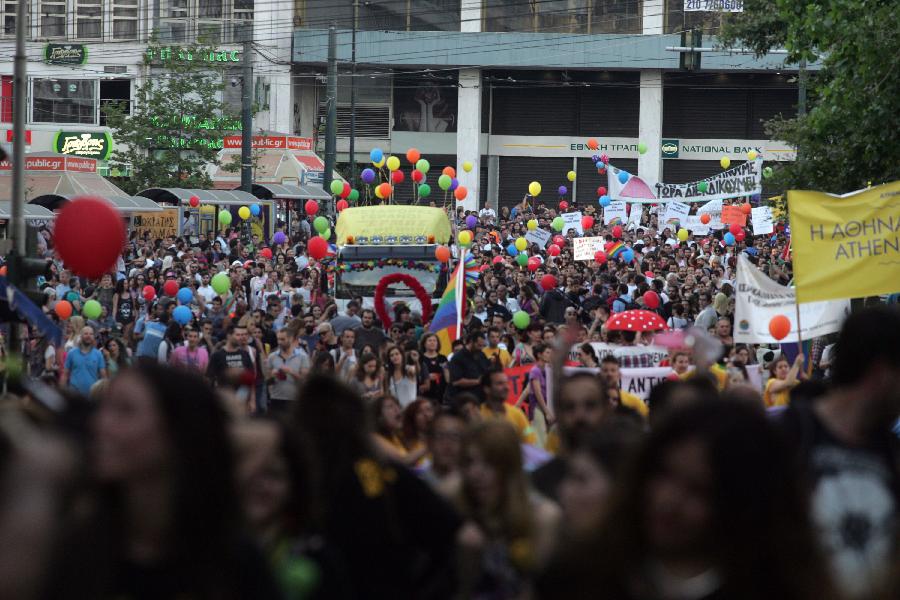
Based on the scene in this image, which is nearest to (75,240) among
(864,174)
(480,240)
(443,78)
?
(864,174)

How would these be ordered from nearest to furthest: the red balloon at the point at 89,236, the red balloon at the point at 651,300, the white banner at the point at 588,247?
1. the red balloon at the point at 89,236
2. the red balloon at the point at 651,300
3. the white banner at the point at 588,247

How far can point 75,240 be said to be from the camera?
9.85 metres

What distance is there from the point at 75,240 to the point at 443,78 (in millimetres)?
51383

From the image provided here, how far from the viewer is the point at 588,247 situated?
1120 inches

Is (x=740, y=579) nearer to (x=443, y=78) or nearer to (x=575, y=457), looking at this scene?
(x=575, y=457)

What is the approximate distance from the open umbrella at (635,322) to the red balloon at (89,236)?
222 inches

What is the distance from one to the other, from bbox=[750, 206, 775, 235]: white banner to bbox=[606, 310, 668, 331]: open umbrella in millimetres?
17800

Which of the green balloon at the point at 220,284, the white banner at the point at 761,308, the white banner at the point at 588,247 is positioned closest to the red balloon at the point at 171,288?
the green balloon at the point at 220,284

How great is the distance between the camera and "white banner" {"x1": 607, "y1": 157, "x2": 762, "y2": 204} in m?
33.9

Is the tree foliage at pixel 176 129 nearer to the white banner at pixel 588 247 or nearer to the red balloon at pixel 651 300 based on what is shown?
the white banner at pixel 588 247

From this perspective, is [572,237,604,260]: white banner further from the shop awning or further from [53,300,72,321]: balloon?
the shop awning

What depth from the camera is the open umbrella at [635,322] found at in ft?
46.4

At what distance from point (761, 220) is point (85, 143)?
88.2ft

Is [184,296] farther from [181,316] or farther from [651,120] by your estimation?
[651,120]
